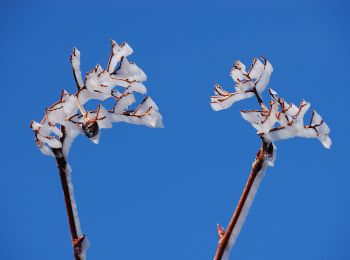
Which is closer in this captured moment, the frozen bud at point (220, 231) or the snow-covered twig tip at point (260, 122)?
the snow-covered twig tip at point (260, 122)

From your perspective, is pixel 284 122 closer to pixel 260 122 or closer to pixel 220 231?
pixel 260 122

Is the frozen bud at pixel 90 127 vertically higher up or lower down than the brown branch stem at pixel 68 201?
higher up

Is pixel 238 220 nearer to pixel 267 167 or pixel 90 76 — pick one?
pixel 267 167

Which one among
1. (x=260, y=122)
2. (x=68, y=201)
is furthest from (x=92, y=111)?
(x=260, y=122)

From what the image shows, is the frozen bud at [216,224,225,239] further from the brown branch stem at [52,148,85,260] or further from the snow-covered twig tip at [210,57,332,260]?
the brown branch stem at [52,148,85,260]

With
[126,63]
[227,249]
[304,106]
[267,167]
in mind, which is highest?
[126,63]

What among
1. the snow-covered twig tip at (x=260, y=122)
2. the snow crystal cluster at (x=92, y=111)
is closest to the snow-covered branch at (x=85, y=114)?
the snow crystal cluster at (x=92, y=111)

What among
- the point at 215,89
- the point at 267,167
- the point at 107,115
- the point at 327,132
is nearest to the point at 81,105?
the point at 107,115

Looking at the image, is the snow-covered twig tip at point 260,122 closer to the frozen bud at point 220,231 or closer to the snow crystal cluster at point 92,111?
the frozen bud at point 220,231
